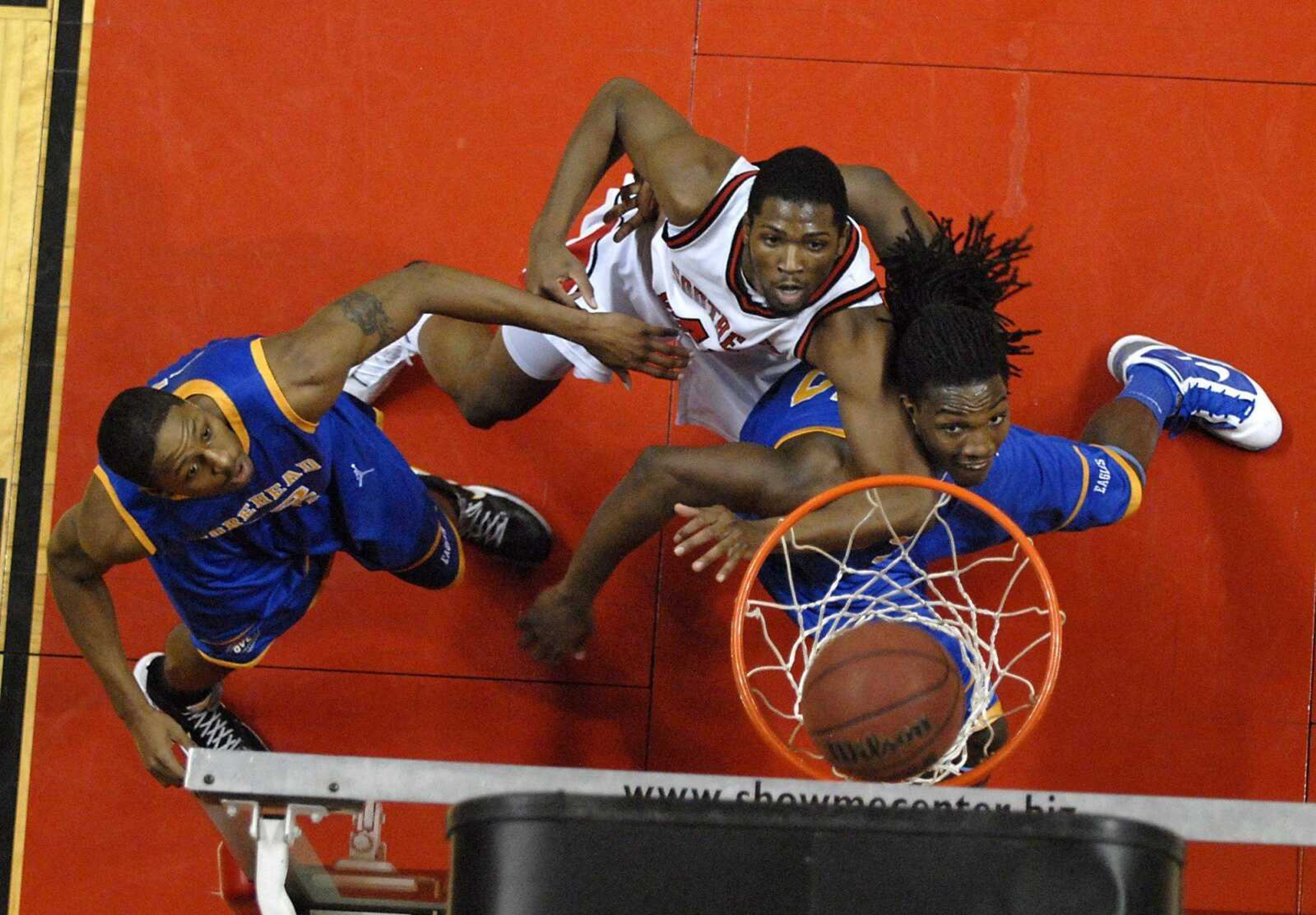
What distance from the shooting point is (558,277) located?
124 inches

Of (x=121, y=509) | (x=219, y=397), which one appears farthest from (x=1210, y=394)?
(x=121, y=509)

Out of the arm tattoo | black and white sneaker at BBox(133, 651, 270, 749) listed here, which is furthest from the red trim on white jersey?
black and white sneaker at BBox(133, 651, 270, 749)

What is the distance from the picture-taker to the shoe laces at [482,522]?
381 centimetres

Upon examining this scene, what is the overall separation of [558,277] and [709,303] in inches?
14.3

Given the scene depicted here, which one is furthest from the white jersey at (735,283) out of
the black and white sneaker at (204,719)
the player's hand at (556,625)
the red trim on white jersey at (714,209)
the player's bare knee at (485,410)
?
the black and white sneaker at (204,719)

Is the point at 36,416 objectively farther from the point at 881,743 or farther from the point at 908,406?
the point at 881,743

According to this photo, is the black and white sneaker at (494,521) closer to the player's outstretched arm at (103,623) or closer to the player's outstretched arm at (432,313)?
Result: the player's outstretched arm at (432,313)

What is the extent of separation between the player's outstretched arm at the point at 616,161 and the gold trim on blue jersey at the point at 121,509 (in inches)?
38.4

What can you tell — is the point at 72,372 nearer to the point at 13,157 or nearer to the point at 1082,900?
the point at 13,157

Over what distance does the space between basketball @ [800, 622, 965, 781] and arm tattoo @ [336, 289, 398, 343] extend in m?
1.17

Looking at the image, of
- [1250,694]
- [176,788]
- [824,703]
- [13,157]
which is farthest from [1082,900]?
[13,157]

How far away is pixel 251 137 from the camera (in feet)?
Answer: 13.4

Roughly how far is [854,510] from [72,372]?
2.23m

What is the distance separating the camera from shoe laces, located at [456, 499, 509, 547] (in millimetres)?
3814
